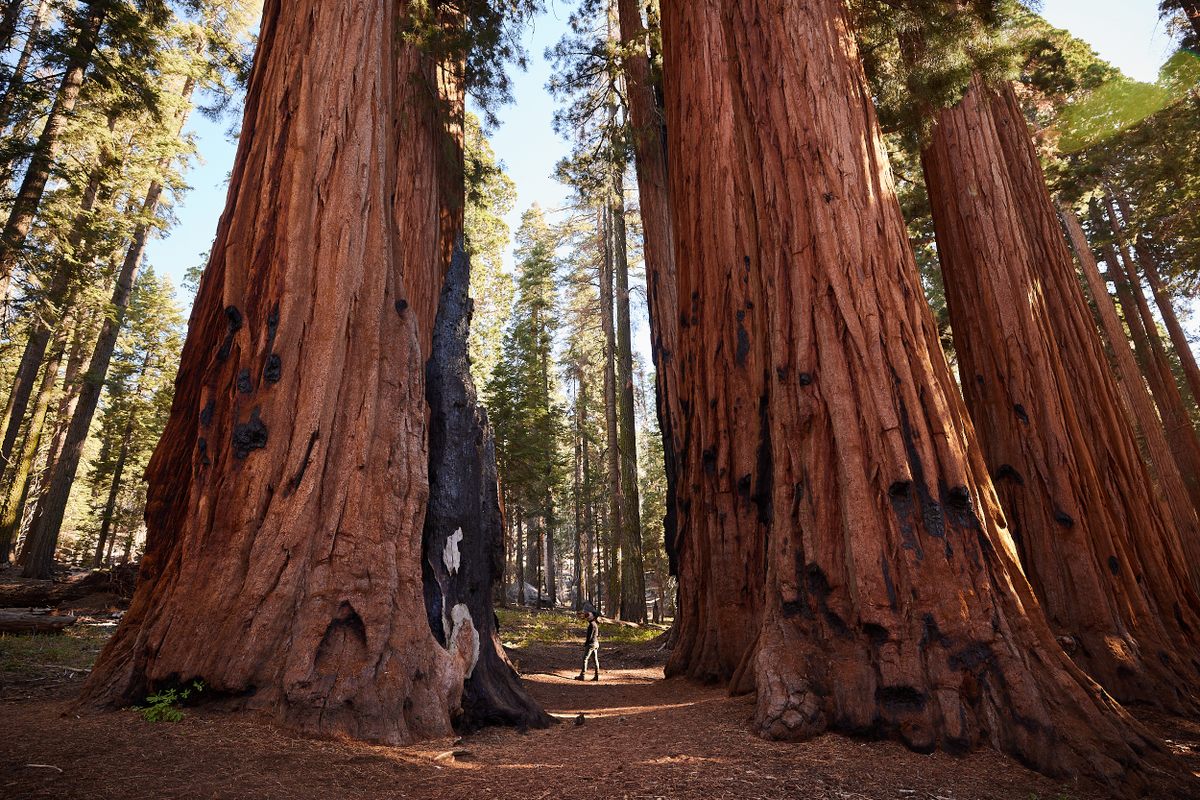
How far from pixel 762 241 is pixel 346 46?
4.17 meters

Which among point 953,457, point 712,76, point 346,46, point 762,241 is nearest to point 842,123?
point 762,241

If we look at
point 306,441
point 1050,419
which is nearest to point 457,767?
point 306,441

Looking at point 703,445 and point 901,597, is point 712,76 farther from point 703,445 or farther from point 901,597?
point 901,597

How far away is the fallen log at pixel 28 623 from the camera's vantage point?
7.72 metres

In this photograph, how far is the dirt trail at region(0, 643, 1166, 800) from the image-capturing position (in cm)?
270

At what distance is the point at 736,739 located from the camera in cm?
386

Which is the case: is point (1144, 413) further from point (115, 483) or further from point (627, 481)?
point (115, 483)

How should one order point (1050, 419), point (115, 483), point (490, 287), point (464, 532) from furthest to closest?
point (490, 287) < point (115, 483) < point (1050, 419) < point (464, 532)

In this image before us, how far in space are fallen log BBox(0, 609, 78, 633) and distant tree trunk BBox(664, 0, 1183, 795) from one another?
923cm

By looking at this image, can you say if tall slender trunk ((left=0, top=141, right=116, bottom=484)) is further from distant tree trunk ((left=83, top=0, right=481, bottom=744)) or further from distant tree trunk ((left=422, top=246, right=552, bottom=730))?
distant tree trunk ((left=422, top=246, right=552, bottom=730))

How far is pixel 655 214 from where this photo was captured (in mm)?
11039

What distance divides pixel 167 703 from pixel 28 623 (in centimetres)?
654

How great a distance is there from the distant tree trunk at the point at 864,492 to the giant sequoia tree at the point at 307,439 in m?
2.73

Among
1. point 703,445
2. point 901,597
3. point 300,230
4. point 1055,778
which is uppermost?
point 300,230
